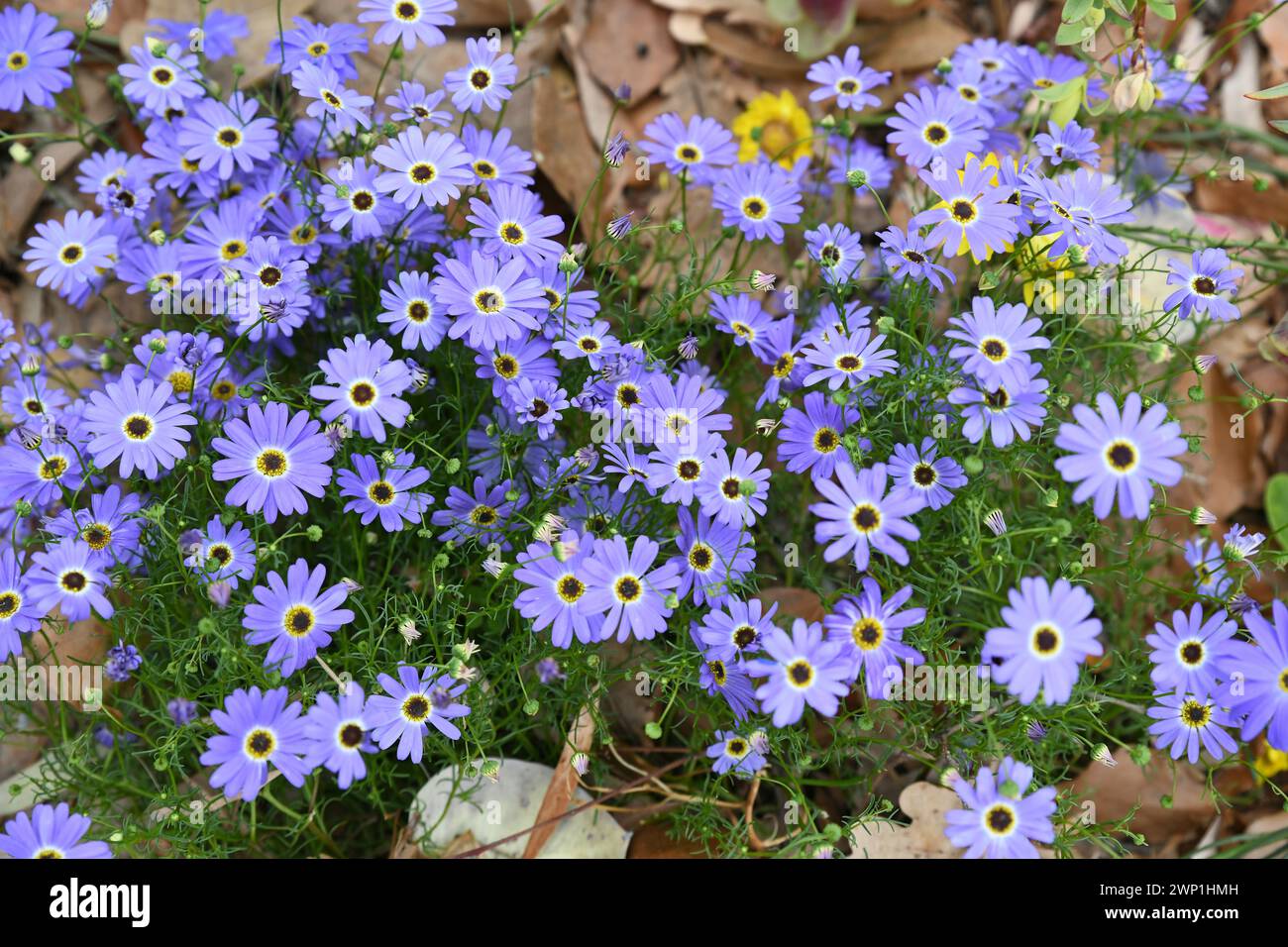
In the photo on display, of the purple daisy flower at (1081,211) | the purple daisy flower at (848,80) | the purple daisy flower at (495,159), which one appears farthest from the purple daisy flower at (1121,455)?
the purple daisy flower at (495,159)

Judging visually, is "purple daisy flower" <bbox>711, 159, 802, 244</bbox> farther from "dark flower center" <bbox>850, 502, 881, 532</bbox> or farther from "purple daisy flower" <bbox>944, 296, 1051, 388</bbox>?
"dark flower center" <bbox>850, 502, 881, 532</bbox>

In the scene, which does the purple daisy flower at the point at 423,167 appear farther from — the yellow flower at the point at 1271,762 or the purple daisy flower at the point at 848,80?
the yellow flower at the point at 1271,762

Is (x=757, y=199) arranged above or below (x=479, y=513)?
above

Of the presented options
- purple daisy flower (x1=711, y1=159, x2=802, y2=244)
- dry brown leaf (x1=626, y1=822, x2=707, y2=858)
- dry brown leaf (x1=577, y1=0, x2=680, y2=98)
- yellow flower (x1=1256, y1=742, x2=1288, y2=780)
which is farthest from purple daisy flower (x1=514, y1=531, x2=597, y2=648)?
yellow flower (x1=1256, y1=742, x2=1288, y2=780)

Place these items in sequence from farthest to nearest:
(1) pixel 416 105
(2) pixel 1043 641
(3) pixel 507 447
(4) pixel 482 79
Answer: (4) pixel 482 79, (1) pixel 416 105, (3) pixel 507 447, (2) pixel 1043 641

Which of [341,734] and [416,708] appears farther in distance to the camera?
[416,708]

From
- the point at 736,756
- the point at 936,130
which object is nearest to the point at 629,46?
the point at 936,130

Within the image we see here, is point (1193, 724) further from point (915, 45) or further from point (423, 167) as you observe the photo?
point (915, 45)

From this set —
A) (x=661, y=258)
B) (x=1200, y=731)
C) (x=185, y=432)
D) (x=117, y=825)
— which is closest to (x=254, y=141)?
(x=185, y=432)
